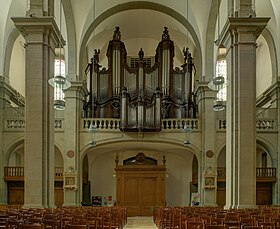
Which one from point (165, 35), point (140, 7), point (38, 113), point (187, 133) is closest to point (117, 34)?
point (140, 7)

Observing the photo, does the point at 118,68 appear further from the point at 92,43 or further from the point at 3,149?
the point at 3,149

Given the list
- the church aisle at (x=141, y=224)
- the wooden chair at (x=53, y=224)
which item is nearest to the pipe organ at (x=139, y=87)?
the church aisle at (x=141, y=224)

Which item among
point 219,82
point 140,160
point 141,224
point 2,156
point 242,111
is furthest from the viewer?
point 140,160

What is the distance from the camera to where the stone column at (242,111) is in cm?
1734

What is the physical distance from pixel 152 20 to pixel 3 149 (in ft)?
38.1

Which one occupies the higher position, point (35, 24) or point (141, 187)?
point (35, 24)

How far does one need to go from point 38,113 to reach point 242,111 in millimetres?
6485

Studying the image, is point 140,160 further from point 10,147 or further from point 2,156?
point 2,156

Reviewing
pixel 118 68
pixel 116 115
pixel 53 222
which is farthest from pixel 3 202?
pixel 53 222

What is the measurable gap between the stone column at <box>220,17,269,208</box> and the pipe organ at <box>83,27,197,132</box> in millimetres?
11045

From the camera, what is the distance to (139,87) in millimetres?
30109

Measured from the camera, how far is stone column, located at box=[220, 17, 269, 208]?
1734 centimetres

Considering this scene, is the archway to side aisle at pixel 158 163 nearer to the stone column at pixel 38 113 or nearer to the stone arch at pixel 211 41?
the stone arch at pixel 211 41

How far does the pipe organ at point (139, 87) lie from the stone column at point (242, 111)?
11045 millimetres
